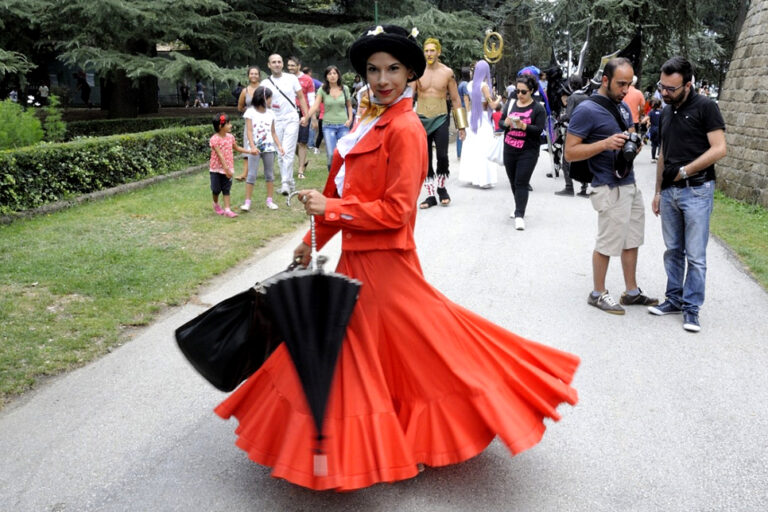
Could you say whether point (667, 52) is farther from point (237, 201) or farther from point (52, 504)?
point (52, 504)

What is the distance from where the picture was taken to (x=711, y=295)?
22.0 ft

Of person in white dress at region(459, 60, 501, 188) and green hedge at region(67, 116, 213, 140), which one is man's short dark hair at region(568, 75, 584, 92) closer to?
person in white dress at region(459, 60, 501, 188)

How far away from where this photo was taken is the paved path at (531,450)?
337 cm

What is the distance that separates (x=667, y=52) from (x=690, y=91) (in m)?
22.4

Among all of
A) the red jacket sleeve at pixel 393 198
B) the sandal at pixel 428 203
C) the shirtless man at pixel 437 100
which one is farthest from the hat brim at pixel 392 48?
the sandal at pixel 428 203

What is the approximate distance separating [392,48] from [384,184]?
0.59 metres

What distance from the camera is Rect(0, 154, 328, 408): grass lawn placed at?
17.4ft

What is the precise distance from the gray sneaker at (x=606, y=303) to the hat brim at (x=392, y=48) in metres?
3.61

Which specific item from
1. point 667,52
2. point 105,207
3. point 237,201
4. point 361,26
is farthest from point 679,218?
point 667,52

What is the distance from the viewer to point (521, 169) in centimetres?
920

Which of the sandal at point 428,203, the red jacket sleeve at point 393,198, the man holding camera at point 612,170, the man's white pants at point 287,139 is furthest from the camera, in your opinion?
the man's white pants at point 287,139

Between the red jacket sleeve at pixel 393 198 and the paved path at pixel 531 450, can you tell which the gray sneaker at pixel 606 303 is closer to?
the paved path at pixel 531 450

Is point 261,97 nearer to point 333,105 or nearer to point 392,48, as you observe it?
point 333,105

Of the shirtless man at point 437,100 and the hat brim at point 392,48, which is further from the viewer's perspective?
the shirtless man at point 437,100
